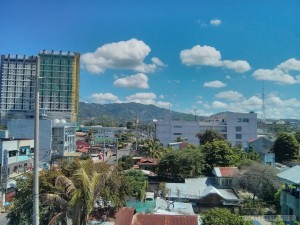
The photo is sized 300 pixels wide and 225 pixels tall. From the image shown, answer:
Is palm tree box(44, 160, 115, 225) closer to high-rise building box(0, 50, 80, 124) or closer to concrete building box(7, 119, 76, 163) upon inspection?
concrete building box(7, 119, 76, 163)

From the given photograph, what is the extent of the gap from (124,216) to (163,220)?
1951mm

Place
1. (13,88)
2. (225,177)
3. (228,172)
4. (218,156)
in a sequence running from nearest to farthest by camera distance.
Answer: 1. (225,177)
2. (228,172)
3. (218,156)
4. (13,88)

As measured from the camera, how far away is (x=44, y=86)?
116 m

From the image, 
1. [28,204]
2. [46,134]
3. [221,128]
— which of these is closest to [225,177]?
[28,204]

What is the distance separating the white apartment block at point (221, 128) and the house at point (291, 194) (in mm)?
61597

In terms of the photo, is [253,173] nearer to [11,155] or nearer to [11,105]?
[11,155]

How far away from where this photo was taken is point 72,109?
11862 cm

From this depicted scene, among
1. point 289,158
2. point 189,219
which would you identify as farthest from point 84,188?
point 289,158

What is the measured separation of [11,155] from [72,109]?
8096 centimetres

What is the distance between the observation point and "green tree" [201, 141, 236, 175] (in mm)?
41947

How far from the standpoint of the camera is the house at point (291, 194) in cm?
2220

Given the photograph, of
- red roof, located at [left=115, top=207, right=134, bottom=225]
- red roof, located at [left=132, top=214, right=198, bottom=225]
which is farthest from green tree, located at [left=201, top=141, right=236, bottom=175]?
red roof, located at [left=115, top=207, right=134, bottom=225]

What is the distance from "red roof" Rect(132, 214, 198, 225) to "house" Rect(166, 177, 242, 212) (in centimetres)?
1370

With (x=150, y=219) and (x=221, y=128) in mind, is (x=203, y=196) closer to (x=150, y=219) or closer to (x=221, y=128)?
(x=150, y=219)
